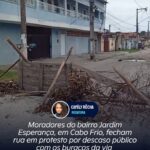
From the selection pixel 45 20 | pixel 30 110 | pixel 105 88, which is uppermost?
pixel 45 20

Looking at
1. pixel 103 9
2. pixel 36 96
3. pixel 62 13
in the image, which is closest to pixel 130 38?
pixel 103 9

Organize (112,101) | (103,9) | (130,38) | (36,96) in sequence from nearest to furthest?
(112,101)
(36,96)
(103,9)
(130,38)

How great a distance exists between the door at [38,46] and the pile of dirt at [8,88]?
68.3 ft

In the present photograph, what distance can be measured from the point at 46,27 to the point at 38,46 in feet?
6.72

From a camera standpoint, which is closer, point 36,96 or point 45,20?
point 36,96

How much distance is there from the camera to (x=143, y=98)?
7750 millimetres

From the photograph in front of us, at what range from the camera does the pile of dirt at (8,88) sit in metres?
11.3

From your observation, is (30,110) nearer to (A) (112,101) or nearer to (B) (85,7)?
(A) (112,101)

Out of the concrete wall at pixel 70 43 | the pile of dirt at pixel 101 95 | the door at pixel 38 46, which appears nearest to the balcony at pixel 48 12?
the concrete wall at pixel 70 43

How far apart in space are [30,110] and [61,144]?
3965 mm

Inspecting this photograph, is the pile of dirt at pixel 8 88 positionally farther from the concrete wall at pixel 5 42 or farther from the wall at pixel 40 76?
the concrete wall at pixel 5 42

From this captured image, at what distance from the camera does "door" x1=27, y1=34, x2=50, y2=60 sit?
111 feet

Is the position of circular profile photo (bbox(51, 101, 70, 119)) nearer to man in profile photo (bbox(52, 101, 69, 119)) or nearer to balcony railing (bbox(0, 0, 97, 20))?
man in profile photo (bbox(52, 101, 69, 119))

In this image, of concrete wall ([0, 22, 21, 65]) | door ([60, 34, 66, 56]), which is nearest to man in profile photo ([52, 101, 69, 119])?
concrete wall ([0, 22, 21, 65])
